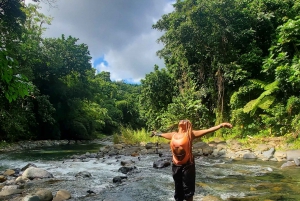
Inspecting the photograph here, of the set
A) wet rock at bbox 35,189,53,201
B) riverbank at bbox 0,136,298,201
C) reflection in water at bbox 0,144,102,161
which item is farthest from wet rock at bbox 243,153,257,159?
reflection in water at bbox 0,144,102,161

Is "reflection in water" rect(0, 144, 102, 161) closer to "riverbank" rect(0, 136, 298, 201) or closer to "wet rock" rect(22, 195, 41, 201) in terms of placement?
"riverbank" rect(0, 136, 298, 201)

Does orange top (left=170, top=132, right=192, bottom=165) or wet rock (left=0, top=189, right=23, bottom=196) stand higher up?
orange top (left=170, top=132, right=192, bottom=165)

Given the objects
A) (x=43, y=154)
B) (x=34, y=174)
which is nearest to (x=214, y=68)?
(x=43, y=154)

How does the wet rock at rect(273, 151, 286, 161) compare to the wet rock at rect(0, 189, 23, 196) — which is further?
the wet rock at rect(273, 151, 286, 161)

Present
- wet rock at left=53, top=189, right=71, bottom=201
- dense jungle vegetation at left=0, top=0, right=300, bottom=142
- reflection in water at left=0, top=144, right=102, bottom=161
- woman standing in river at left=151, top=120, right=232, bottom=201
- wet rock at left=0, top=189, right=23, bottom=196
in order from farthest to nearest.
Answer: reflection in water at left=0, top=144, right=102, bottom=161 < dense jungle vegetation at left=0, top=0, right=300, bottom=142 < wet rock at left=0, top=189, right=23, bottom=196 < wet rock at left=53, top=189, right=71, bottom=201 < woman standing in river at left=151, top=120, right=232, bottom=201

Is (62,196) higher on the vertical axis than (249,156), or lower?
lower

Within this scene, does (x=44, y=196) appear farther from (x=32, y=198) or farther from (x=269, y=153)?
(x=269, y=153)

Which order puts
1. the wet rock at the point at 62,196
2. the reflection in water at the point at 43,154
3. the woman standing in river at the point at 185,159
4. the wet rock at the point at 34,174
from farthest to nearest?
the reflection in water at the point at 43,154 < the wet rock at the point at 34,174 < the wet rock at the point at 62,196 < the woman standing in river at the point at 185,159

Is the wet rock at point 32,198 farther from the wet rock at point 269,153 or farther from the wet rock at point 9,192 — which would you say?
the wet rock at point 269,153

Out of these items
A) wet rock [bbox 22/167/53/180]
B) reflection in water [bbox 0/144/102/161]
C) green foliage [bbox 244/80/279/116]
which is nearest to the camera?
wet rock [bbox 22/167/53/180]

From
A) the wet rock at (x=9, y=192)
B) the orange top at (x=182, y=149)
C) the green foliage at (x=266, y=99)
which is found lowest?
the wet rock at (x=9, y=192)

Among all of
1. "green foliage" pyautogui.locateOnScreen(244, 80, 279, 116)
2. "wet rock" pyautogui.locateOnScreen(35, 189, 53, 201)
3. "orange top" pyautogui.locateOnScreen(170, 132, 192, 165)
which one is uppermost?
"green foliage" pyautogui.locateOnScreen(244, 80, 279, 116)

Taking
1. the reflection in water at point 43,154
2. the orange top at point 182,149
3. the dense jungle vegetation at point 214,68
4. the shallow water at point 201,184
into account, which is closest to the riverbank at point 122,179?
the shallow water at point 201,184

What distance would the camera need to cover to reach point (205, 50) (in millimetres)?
15609
